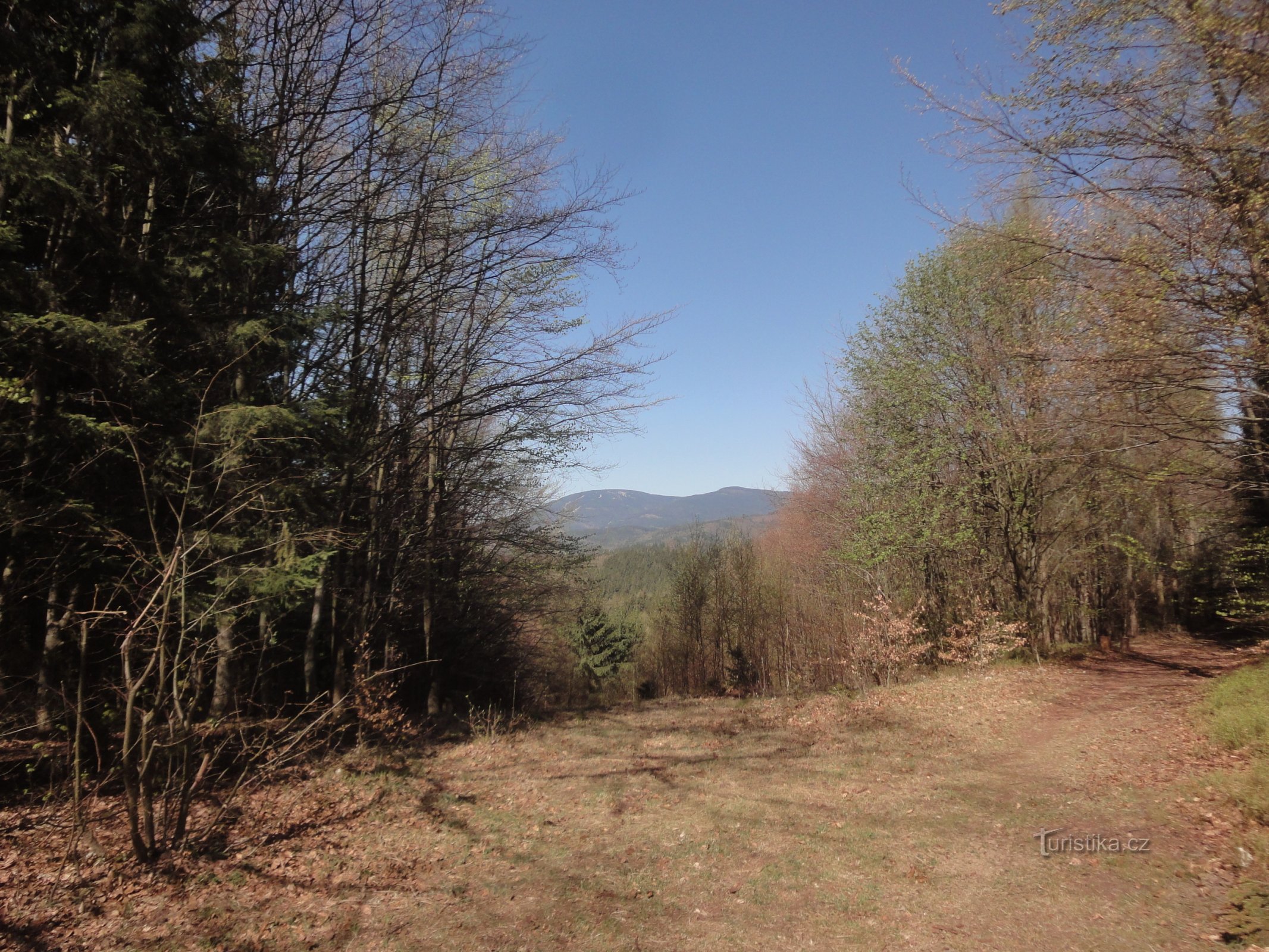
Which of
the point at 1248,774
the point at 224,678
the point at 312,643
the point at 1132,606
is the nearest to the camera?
the point at 1248,774

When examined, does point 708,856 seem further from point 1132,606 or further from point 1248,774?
point 1132,606

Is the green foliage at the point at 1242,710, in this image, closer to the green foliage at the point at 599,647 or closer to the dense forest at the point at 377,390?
the dense forest at the point at 377,390

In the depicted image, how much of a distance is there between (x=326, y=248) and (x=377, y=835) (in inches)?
305

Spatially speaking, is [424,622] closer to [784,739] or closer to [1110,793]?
[784,739]

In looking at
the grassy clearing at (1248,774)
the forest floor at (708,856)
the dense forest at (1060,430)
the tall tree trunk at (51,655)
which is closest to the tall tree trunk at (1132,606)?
the dense forest at (1060,430)

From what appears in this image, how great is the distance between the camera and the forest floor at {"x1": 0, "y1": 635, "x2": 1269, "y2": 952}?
4.14m
